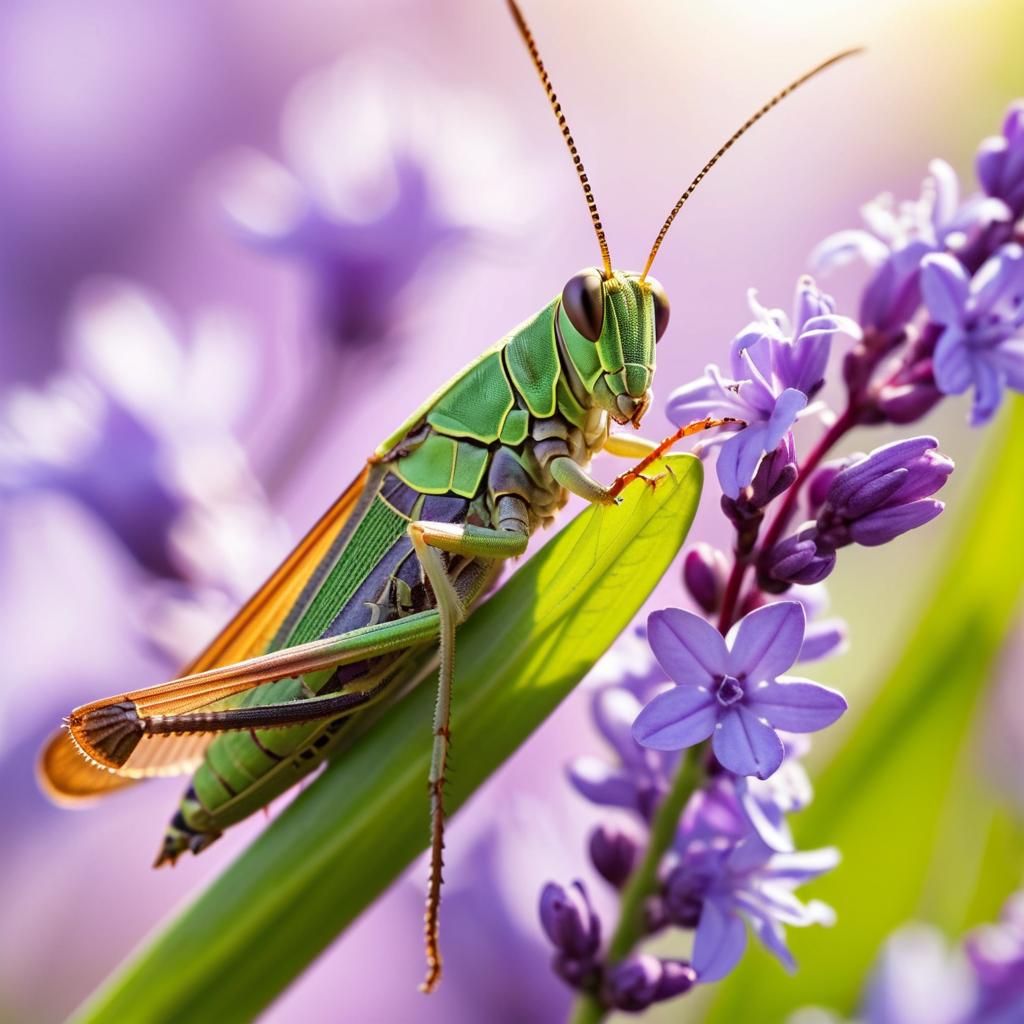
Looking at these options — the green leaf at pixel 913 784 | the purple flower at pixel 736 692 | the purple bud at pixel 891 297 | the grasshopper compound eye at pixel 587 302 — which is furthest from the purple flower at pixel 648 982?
the grasshopper compound eye at pixel 587 302

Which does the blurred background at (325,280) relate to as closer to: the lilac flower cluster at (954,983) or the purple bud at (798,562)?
the lilac flower cluster at (954,983)

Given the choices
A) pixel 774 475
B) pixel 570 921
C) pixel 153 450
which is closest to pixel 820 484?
pixel 774 475

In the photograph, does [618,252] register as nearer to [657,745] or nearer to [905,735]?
[905,735]

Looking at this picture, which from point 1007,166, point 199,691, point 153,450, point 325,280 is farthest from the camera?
point 325,280

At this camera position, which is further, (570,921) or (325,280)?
(325,280)

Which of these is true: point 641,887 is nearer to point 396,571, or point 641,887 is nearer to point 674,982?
point 674,982

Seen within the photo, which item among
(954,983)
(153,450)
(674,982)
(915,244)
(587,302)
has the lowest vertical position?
(954,983)

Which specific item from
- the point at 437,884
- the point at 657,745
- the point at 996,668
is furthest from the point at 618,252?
the point at 657,745
